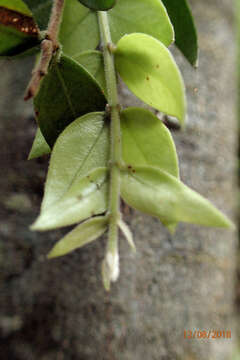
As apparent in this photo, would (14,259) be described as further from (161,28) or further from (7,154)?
(161,28)

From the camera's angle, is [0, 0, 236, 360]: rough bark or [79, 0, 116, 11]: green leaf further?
[0, 0, 236, 360]: rough bark

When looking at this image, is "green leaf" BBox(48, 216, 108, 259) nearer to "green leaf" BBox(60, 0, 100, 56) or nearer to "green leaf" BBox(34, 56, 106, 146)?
"green leaf" BBox(34, 56, 106, 146)

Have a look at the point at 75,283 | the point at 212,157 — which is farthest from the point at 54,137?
the point at 212,157

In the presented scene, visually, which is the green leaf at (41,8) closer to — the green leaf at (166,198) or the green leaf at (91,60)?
the green leaf at (91,60)
